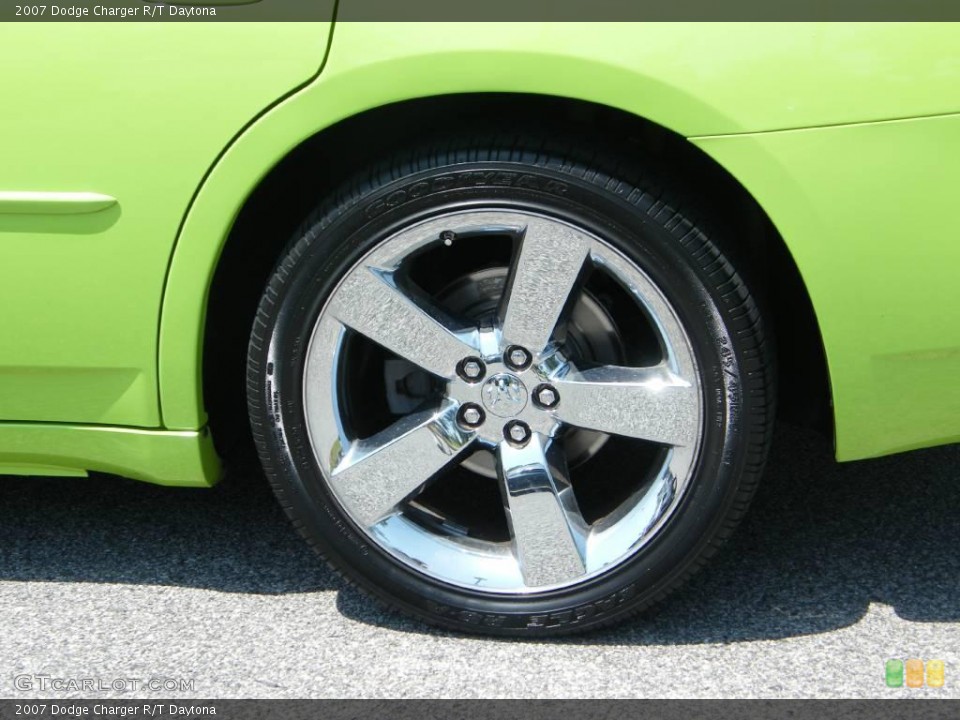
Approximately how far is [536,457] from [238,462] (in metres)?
1.00

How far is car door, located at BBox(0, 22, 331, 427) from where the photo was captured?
72.4 inches

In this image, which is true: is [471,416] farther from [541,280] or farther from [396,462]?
[541,280]

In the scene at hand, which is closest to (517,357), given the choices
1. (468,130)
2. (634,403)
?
(634,403)

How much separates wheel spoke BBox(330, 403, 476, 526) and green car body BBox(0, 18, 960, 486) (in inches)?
13.3

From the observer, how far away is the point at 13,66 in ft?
6.11

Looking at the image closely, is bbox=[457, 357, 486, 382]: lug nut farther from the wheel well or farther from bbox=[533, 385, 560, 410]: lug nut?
the wheel well

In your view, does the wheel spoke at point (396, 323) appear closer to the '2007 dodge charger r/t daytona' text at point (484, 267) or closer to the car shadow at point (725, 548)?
the '2007 dodge charger r/t daytona' text at point (484, 267)

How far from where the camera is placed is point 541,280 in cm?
202

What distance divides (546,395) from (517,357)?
85 mm

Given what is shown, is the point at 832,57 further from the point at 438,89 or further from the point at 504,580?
the point at 504,580

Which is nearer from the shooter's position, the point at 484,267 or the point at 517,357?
the point at 517,357
